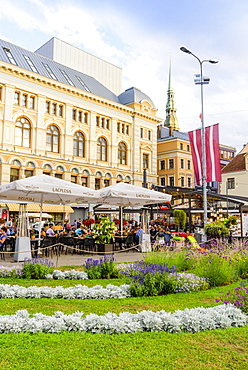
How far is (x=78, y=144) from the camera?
44.3 m

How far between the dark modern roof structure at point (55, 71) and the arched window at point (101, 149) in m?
6.93

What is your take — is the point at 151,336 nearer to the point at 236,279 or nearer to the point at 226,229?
the point at 236,279

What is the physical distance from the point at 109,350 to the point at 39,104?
38270 mm

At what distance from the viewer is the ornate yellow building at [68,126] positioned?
37188 millimetres

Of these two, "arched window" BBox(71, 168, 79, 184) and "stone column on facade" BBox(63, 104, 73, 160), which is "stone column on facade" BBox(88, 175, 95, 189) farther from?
"stone column on facade" BBox(63, 104, 73, 160)

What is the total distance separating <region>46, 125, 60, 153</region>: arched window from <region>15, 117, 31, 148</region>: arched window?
103 inches

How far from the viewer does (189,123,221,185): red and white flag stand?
835 inches

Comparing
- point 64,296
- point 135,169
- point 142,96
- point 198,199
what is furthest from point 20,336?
point 142,96

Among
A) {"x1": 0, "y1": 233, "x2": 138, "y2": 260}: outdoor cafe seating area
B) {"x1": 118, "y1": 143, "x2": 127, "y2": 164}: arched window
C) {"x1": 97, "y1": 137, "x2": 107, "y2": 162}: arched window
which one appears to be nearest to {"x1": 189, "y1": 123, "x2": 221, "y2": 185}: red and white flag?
{"x1": 0, "y1": 233, "x2": 138, "y2": 260}: outdoor cafe seating area

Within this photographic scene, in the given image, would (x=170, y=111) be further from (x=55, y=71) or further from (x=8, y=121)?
(x=8, y=121)

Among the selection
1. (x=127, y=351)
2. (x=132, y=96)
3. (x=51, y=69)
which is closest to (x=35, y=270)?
(x=127, y=351)

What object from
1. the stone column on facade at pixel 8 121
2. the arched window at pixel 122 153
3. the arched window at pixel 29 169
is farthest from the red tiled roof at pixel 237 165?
the stone column on facade at pixel 8 121

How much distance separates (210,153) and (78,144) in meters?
25.7

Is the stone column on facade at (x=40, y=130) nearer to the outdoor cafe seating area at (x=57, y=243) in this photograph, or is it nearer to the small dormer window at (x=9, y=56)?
the small dormer window at (x=9, y=56)
